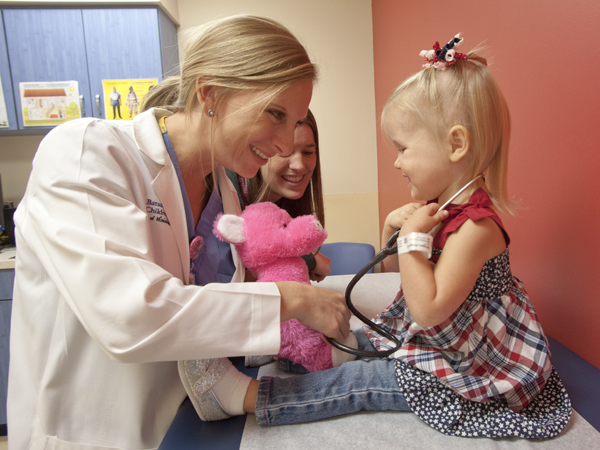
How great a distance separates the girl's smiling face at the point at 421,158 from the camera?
2.92 ft

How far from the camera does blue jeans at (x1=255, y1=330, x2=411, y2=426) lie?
82cm

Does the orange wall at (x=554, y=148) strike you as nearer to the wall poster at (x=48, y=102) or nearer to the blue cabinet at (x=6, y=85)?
the wall poster at (x=48, y=102)

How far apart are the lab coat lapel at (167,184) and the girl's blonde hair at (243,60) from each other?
0.42ft

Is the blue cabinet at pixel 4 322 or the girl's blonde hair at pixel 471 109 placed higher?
the girl's blonde hair at pixel 471 109

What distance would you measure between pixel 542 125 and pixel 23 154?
→ 10.8 feet

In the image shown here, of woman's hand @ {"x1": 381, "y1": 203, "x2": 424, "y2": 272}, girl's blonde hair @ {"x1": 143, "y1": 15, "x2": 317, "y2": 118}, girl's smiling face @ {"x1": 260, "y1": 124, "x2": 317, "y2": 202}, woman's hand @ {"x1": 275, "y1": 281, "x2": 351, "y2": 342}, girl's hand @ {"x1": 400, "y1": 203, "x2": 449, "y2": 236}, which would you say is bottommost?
woman's hand @ {"x1": 275, "y1": 281, "x2": 351, "y2": 342}

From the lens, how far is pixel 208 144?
1.00 meters

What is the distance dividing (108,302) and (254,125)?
516 millimetres

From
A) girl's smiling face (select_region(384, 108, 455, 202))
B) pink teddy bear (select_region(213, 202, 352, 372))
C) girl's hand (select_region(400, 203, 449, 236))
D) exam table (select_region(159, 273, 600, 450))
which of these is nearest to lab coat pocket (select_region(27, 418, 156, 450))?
exam table (select_region(159, 273, 600, 450))

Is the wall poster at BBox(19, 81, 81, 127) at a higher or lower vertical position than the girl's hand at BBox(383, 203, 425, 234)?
higher

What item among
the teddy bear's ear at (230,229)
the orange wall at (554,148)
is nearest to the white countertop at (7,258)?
the teddy bear's ear at (230,229)

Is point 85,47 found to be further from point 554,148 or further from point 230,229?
point 554,148

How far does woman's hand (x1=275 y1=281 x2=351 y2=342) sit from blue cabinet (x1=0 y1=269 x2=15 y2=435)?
211cm

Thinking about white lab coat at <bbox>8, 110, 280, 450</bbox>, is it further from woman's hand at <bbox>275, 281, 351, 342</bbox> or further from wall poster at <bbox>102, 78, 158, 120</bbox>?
wall poster at <bbox>102, 78, 158, 120</bbox>
